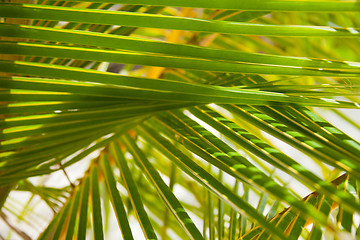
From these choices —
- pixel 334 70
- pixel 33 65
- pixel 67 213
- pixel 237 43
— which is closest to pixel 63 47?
pixel 33 65

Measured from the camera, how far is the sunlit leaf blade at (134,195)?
1.46 ft

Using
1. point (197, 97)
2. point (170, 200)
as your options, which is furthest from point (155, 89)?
point (170, 200)

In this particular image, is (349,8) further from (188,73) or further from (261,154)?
(188,73)

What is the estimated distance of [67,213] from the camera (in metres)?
0.69

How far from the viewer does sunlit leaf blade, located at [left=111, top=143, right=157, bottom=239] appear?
0.45 m

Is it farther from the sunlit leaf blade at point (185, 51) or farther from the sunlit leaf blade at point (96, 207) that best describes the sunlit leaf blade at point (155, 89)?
the sunlit leaf blade at point (96, 207)

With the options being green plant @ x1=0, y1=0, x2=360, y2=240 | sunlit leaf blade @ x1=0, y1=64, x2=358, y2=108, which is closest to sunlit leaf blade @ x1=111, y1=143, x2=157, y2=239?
green plant @ x1=0, y1=0, x2=360, y2=240

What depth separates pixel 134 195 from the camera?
1.69 feet

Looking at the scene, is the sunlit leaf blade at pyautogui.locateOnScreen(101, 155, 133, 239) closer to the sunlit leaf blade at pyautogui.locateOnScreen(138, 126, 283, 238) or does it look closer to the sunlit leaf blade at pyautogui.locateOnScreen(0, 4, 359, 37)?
the sunlit leaf blade at pyautogui.locateOnScreen(138, 126, 283, 238)

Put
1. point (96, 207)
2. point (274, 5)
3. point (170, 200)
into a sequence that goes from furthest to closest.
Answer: point (96, 207), point (170, 200), point (274, 5)

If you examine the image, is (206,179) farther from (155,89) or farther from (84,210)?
(84,210)

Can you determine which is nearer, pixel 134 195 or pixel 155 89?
pixel 155 89

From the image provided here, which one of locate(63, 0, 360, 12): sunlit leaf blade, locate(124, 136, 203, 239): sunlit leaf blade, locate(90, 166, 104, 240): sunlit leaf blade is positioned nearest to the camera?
locate(63, 0, 360, 12): sunlit leaf blade

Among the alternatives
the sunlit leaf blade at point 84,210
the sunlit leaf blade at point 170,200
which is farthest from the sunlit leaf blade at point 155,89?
the sunlit leaf blade at point 84,210
